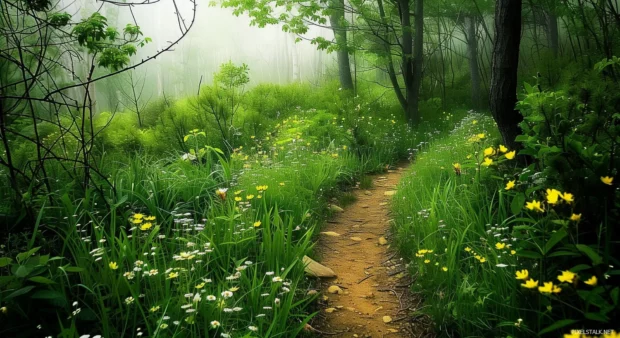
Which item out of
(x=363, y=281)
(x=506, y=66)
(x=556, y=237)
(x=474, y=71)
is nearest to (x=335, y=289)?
(x=363, y=281)

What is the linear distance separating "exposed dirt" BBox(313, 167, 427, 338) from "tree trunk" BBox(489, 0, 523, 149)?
1.40m

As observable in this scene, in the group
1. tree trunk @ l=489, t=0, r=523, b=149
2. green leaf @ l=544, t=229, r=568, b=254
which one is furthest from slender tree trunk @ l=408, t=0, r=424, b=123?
green leaf @ l=544, t=229, r=568, b=254

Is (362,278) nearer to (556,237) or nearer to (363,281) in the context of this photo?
(363,281)

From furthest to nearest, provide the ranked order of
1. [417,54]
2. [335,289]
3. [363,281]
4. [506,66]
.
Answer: [417,54]
[506,66]
[363,281]
[335,289]

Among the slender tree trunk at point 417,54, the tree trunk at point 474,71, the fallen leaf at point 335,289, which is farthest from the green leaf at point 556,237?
the tree trunk at point 474,71

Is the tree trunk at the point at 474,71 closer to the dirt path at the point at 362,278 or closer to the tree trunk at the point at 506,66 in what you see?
the dirt path at the point at 362,278

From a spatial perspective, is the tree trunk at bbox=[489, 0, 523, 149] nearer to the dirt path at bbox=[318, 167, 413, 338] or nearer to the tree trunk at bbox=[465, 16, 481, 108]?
the dirt path at bbox=[318, 167, 413, 338]

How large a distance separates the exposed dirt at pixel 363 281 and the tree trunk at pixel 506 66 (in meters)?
1.40

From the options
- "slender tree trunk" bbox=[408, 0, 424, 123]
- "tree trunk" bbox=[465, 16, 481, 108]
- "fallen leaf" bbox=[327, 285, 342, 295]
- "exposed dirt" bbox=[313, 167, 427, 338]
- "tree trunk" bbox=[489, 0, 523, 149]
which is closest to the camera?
"exposed dirt" bbox=[313, 167, 427, 338]

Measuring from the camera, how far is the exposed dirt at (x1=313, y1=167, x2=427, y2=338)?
2.50 m

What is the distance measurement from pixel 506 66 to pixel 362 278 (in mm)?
1985

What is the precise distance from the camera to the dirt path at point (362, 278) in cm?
251

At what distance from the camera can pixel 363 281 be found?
3078 millimetres

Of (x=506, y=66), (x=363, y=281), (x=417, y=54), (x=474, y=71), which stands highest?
(x=417, y=54)
